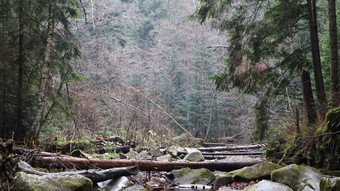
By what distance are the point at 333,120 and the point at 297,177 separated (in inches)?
50.7

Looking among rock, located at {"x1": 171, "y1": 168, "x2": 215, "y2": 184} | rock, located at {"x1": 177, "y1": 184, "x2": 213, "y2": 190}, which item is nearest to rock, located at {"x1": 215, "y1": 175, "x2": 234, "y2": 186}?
rock, located at {"x1": 171, "y1": 168, "x2": 215, "y2": 184}

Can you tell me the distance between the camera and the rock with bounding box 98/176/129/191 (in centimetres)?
571

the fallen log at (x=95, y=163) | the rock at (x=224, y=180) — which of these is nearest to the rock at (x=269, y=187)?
the rock at (x=224, y=180)

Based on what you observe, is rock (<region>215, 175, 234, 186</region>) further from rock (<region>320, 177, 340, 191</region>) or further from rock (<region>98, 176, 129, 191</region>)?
rock (<region>320, 177, 340, 191</region>)

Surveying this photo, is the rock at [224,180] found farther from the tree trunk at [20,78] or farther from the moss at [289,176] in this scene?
the tree trunk at [20,78]

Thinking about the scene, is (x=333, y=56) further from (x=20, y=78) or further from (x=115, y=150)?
(x=20, y=78)

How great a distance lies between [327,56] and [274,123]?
2.89 metres

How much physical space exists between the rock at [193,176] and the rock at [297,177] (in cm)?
218

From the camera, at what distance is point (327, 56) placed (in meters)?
10.5

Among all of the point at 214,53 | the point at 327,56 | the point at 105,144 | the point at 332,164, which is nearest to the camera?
the point at 332,164

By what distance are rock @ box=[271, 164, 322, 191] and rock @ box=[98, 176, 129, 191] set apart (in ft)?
9.61

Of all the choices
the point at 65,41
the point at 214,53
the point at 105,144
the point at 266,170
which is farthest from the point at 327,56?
the point at 214,53

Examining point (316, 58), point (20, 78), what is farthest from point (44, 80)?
point (316, 58)

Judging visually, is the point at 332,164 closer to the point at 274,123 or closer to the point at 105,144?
the point at 274,123
